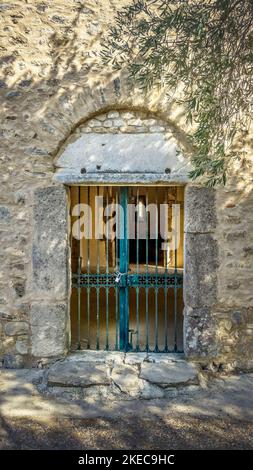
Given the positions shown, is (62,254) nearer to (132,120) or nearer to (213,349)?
(132,120)

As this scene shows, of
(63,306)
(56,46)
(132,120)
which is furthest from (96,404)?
(56,46)

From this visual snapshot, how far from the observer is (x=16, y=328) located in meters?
4.17

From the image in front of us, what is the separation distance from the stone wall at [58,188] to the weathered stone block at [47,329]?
1cm

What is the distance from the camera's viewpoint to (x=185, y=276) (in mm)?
4254

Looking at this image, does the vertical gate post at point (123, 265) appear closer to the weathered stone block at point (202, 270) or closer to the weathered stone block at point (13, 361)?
the weathered stone block at point (202, 270)

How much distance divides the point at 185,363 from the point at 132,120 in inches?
108

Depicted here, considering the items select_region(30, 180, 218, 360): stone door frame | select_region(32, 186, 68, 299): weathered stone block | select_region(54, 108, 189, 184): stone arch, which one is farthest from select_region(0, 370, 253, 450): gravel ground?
select_region(54, 108, 189, 184): stone arch

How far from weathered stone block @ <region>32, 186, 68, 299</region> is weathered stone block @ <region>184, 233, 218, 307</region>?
143 centimetres

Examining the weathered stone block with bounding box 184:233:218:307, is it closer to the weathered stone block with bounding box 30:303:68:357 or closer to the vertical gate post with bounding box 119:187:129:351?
the vertical gate post with bounding box 119:187:129:351

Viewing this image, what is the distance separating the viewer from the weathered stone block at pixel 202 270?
13.7ft

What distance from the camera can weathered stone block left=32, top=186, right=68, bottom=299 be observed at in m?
4.16

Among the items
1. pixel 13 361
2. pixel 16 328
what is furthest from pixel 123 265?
pixel 13 361
